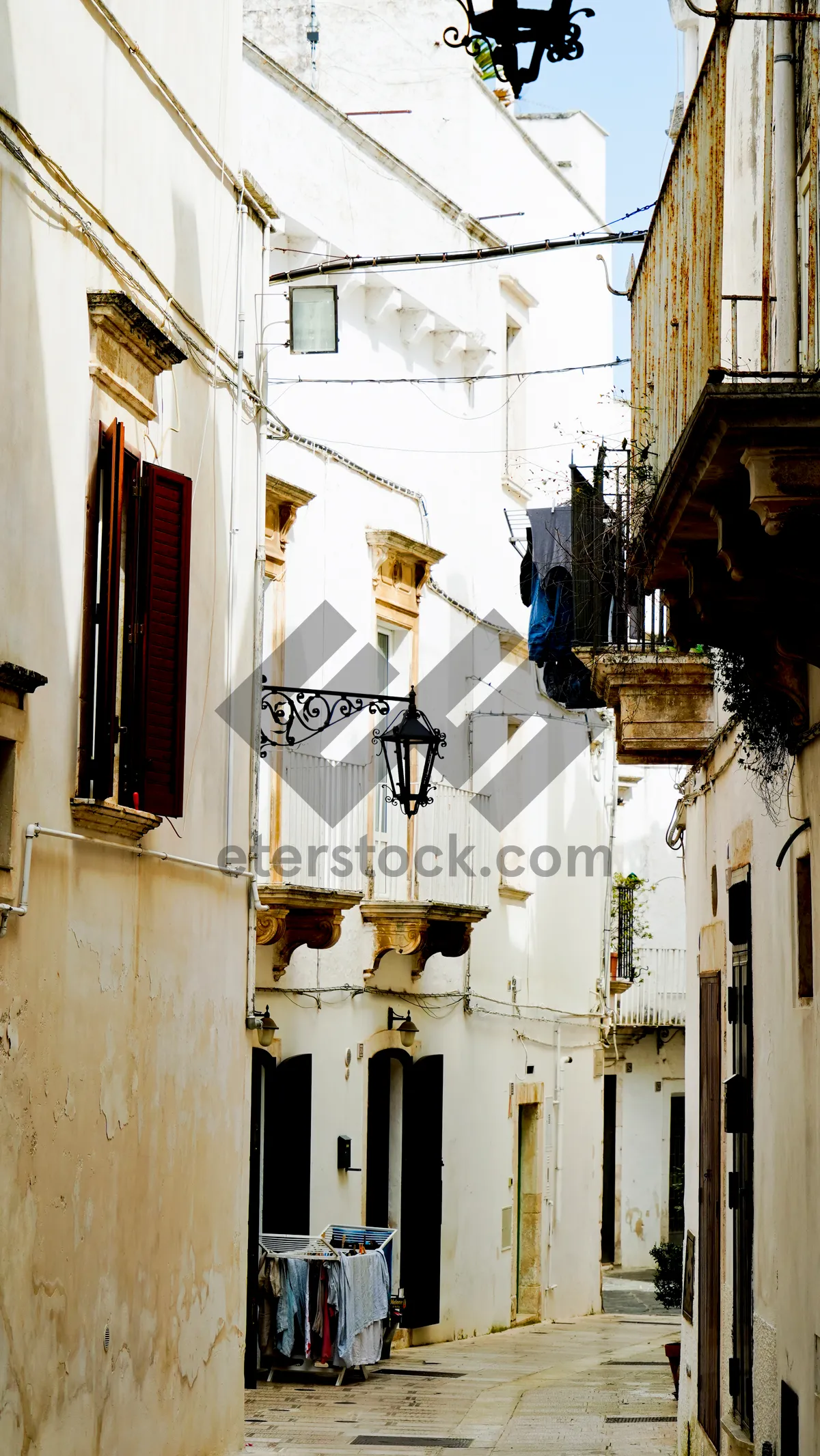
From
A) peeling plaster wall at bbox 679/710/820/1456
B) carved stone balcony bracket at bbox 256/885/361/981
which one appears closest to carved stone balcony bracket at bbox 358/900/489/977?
carved stone balcony bracket at bbox 256/885/361/981

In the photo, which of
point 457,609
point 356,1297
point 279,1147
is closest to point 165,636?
point 356,1297

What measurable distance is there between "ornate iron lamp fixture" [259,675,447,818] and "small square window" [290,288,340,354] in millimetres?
2427

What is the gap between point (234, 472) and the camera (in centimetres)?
1070

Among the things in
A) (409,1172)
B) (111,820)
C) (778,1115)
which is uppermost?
(111,820)

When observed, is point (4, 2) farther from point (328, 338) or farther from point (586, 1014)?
point (586, 1014)

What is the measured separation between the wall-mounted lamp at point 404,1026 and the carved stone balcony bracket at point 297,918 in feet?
7.63

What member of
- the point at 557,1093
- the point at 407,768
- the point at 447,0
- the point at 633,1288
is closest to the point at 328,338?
Result: the point at 407,768

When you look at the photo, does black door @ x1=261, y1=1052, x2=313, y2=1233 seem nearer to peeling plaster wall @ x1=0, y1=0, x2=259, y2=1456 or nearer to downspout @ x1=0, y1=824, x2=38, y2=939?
peeling plaster wall @ x1=0, y1=0, x2=259, y2=1456

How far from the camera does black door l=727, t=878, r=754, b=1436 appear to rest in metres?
9.10

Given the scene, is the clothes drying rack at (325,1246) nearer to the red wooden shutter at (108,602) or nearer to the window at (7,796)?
the red wooden shutter at (108,602)

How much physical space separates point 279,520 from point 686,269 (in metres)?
7.81

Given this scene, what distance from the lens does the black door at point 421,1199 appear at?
57.1ft

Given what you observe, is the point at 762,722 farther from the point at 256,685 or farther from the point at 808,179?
the point at 256,685

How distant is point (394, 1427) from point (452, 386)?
1130cm
